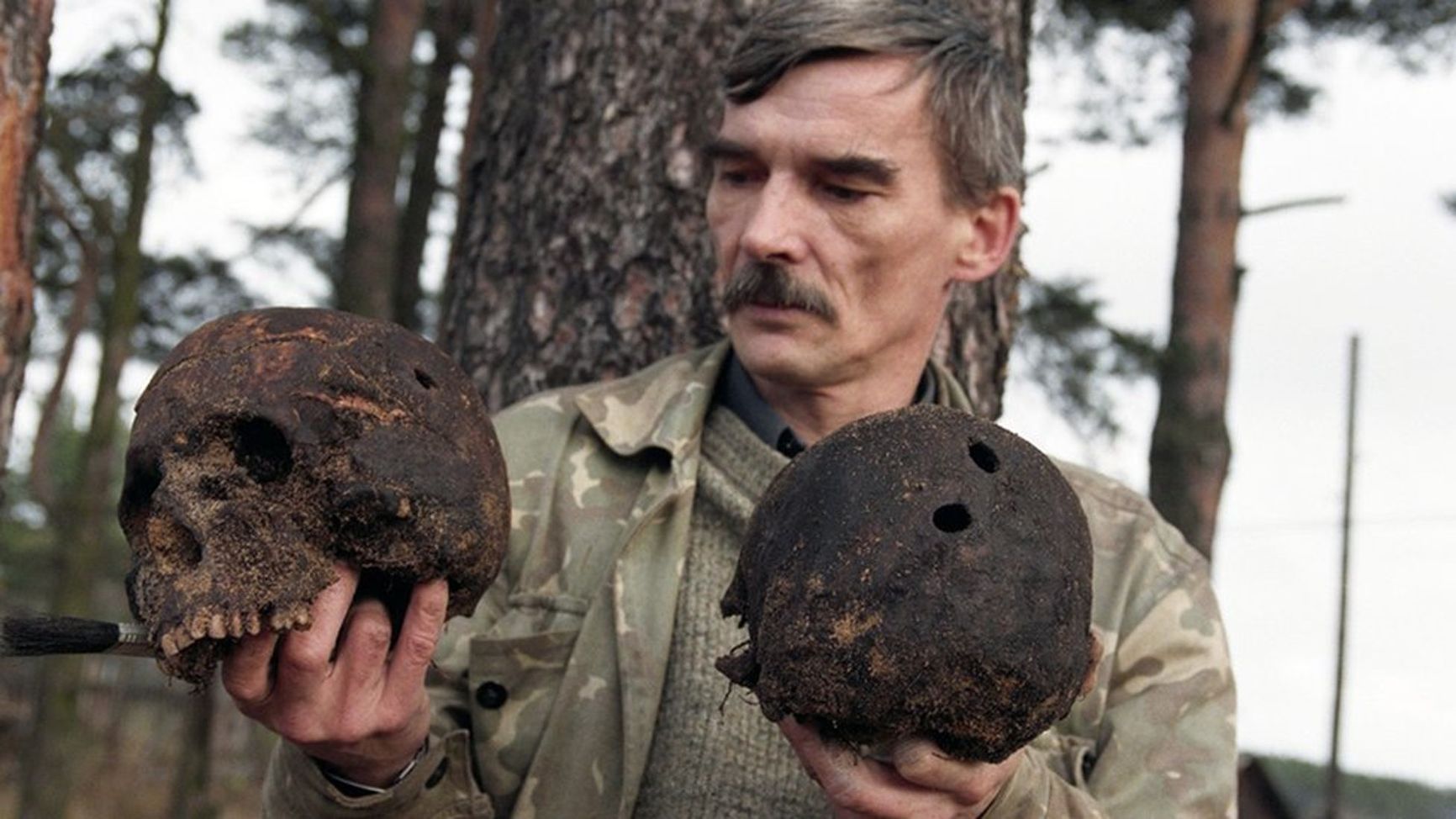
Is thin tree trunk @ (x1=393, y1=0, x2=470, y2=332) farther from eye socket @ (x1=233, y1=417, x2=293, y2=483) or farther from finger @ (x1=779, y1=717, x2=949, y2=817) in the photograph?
finger @ (x1=779, y1=717, x2=949, y2=817)

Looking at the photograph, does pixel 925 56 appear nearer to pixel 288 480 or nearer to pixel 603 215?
pixel 603 215

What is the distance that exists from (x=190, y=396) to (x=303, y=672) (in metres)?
0.51

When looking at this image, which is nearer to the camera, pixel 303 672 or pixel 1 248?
pixel 303 672

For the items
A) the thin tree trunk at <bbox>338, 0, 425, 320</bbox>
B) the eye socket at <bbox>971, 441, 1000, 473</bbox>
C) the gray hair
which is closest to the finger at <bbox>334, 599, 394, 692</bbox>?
the eye socket at <bbox>971, 441, 1000, 473</bbox>

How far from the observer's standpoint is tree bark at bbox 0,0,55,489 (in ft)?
11.9

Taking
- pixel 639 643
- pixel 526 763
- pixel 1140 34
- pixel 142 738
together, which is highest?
pixel 1140 34

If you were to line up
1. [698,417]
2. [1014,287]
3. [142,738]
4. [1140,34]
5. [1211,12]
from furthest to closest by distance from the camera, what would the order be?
[142,738] → [1140,34] → [1211,12] → [1014,287] → [698,417]

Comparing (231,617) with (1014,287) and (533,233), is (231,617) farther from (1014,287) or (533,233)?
(1014,287)

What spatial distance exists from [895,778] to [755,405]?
122cm

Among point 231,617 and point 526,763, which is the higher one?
point 231,617

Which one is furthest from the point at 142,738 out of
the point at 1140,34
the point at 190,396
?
the point at 190,396

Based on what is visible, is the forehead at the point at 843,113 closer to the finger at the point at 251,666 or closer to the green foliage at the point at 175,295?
the finger at the point at 251,666

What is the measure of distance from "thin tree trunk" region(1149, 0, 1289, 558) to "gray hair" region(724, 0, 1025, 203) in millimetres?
6380

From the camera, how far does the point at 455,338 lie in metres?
4.73
